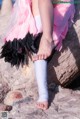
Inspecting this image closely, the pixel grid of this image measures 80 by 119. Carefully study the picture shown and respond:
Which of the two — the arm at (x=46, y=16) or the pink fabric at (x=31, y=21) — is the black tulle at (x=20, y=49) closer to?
the pink fabric at (x=31, y=21)

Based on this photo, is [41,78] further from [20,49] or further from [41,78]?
[20,49]

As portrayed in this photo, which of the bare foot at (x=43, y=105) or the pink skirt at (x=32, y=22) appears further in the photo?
the pink skirt at (x=32, y=22)

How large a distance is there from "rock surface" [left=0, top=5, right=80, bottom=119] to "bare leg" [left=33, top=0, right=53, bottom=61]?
0.29m

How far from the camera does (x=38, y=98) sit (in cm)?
244

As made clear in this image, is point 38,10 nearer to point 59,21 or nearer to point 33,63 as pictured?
point 59,21

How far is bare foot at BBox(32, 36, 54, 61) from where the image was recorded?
91.6 inches

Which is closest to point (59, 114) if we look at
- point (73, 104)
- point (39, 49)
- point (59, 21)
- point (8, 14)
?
point (73, 104)

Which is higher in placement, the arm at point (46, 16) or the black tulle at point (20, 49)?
the arm at point (46, 16)

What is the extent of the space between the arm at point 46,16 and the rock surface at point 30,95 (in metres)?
0.36

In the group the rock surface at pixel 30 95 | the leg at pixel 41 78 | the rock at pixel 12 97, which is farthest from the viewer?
the rock at pixel 12 97

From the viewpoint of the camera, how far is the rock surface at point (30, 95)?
227cm

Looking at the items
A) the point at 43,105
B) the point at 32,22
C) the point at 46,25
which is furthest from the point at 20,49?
the point at 43,105

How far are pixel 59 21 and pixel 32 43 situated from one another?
0.24 meters

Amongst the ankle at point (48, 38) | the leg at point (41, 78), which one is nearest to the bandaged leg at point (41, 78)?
the leg at point (41, 78)
